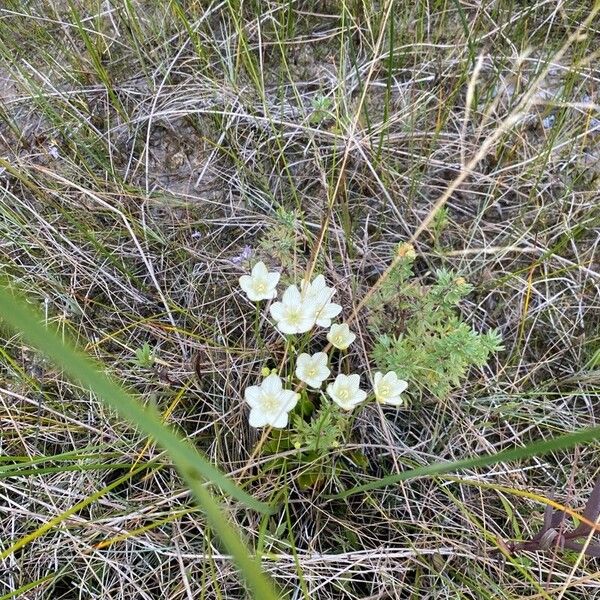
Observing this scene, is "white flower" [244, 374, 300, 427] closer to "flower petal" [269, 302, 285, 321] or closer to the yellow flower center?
the yellow flower center

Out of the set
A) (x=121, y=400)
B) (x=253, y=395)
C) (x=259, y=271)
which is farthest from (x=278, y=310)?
(x=121, y=400)

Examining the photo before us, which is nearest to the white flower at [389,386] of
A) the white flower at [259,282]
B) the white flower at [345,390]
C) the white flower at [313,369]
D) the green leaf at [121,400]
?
the white flower at [345,390]

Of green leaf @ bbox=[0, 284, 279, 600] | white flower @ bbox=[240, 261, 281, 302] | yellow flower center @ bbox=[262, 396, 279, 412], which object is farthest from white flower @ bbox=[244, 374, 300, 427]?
green leaf @ bbox=[0, 284, 279, 600]

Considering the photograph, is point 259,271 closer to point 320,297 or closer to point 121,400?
point 320,297

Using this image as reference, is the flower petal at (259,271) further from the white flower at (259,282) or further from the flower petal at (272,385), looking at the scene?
the flower petal at (272,385)

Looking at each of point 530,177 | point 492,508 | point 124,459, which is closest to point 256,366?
point 124,459
